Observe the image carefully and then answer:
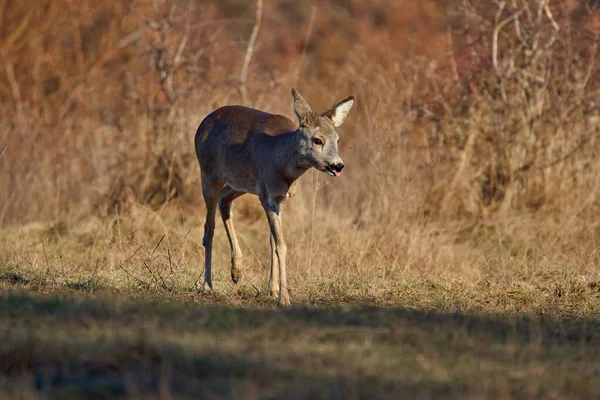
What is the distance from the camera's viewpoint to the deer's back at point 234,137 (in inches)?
384

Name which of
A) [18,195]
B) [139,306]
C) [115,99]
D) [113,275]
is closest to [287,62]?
[115,99]

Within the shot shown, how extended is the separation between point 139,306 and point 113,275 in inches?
99.0

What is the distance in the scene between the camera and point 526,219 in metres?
13.7

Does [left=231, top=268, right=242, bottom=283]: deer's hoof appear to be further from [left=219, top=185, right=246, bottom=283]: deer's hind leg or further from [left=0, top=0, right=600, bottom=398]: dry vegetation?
[left=0, top=0, right=600, bottom=398]: dry vegetation

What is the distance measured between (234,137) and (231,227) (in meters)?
0.94

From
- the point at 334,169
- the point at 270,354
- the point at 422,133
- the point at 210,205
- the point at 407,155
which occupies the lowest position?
the point at 270,354

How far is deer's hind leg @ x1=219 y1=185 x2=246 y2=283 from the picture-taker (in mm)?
9805

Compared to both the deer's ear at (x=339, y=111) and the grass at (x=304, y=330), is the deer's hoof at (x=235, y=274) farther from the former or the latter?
the deer's ear at (x=339, y=111)

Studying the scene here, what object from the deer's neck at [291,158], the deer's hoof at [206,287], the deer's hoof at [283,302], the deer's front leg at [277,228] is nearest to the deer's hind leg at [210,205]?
the deer's hoof at [206,287]

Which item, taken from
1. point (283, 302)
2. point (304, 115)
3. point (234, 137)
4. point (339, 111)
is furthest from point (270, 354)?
point (234, 137)

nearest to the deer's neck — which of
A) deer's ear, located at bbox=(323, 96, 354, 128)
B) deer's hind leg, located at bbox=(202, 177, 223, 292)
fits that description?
deer's ear, located at bbox=(323, 96, 354, 128)

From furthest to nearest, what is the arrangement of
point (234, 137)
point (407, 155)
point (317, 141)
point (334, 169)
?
1. point (407, 155)
2. point (234, 137)
3. point (317, 141)
4. point (334, 169)

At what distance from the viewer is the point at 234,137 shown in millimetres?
9961

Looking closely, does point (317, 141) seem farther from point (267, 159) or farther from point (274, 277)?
point (274, 277)
